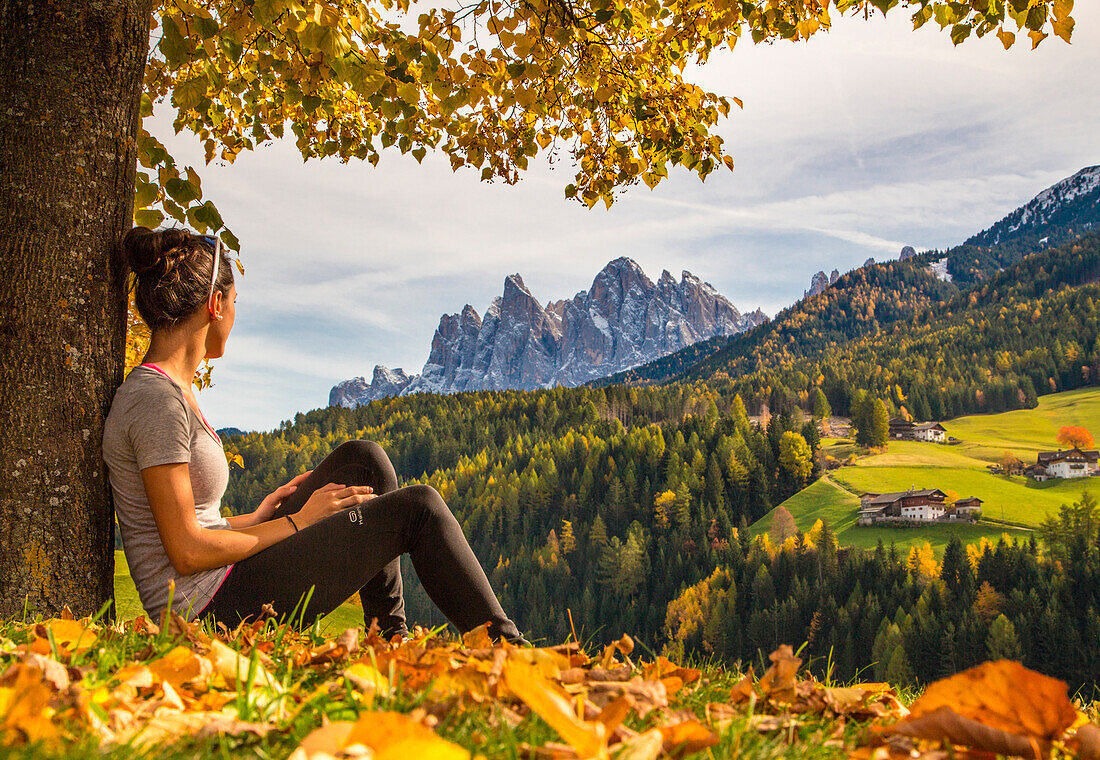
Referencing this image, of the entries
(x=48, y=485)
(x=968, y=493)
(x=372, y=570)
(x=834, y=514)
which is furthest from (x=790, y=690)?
(x=968, y=493)

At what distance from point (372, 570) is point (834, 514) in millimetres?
106152

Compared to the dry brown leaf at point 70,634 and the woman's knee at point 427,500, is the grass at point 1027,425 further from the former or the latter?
the dry brown leaf at point 70,634

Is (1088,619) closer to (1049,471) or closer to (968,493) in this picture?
(968,493)

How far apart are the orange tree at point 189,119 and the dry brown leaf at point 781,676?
2.31m

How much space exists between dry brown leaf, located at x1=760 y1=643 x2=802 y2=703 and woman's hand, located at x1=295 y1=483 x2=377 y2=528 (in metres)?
1.59

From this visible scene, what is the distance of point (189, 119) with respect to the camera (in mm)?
5633

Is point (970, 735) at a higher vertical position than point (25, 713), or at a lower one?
lower

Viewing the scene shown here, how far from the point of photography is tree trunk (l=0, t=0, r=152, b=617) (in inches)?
101

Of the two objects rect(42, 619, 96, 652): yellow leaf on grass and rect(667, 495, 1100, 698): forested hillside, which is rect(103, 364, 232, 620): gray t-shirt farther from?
rect(667, 495, 1100, 698): forested hillside

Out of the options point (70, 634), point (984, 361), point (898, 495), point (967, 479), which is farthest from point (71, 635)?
point (984, 361)

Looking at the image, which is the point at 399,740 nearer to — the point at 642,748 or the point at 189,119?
the point at 642,748

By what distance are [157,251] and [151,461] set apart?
0.78 metres

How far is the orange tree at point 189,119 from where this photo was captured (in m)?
2.60

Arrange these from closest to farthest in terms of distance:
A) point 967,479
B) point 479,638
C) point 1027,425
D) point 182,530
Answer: point 479,638, point 182,530, point 967,479, point 1027,425
